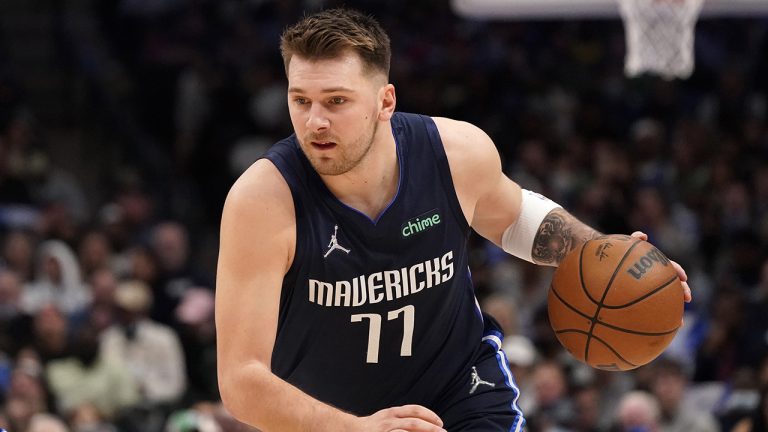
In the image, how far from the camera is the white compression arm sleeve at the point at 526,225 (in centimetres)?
504

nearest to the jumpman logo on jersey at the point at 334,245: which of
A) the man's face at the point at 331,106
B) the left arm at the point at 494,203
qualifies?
the man's face at the point at 331,106

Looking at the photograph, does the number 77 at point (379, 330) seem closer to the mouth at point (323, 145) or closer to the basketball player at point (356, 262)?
the basketball player at point (356, 262)

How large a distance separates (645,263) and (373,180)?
1110 mm

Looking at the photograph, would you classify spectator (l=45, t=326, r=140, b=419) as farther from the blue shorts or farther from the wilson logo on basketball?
the wilson logo on basketball

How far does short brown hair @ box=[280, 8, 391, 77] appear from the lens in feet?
13.6

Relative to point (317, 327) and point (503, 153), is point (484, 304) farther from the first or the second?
point (317, 327)

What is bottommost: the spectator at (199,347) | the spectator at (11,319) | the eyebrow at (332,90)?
the spectator at (199,347)

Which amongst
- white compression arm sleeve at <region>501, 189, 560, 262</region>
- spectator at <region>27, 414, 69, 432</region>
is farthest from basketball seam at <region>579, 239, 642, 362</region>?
spectator at <region>27, 414, 69, 432</region>

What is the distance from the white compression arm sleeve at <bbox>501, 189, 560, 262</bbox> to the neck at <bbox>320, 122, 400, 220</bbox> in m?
0.71

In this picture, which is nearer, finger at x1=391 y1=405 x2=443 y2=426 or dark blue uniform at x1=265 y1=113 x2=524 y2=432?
finger at x1=391 y1=405 x2=443 y2=426

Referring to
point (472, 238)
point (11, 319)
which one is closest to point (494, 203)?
point (11, 319)

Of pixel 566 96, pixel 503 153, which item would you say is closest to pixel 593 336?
pixel 503 153

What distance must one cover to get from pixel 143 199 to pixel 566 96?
478 centimetres

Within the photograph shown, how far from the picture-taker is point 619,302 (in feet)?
15.6
